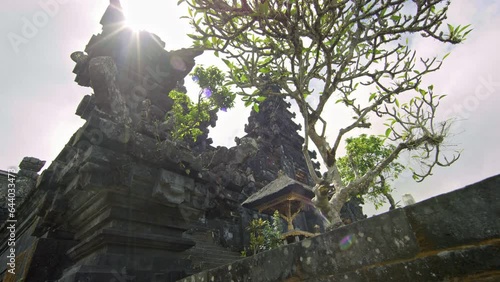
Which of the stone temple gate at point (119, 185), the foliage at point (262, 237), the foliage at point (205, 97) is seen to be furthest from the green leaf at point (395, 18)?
the foliage at point (205, 97)

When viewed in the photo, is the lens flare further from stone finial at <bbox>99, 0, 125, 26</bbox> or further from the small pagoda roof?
the small pagoda roof

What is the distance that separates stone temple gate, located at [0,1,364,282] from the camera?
3.44 m

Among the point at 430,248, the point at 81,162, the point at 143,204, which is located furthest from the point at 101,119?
the point at 430,248

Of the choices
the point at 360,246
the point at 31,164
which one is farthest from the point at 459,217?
the point at 31,164

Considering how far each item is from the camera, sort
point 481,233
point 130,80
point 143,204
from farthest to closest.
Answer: point 130,80 < point 143,204 < point 481,233

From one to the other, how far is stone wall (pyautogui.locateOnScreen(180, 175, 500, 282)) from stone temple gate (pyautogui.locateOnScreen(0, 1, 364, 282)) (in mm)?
2408

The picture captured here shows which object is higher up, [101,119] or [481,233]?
[101,119]

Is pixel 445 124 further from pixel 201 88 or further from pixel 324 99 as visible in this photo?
pixel 201 88

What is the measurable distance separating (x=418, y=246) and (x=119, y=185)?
11.1 ft

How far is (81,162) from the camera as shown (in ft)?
11.3

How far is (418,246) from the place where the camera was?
1420mm

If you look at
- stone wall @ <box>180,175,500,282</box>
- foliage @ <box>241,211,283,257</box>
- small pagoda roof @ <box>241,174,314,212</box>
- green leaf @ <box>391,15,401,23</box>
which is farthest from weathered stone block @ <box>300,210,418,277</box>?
small pagoda roof @ <box>241,174,314,212</box>

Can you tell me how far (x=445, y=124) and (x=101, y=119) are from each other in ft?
25.0

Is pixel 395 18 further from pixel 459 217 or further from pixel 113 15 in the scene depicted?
pixel 113 15
